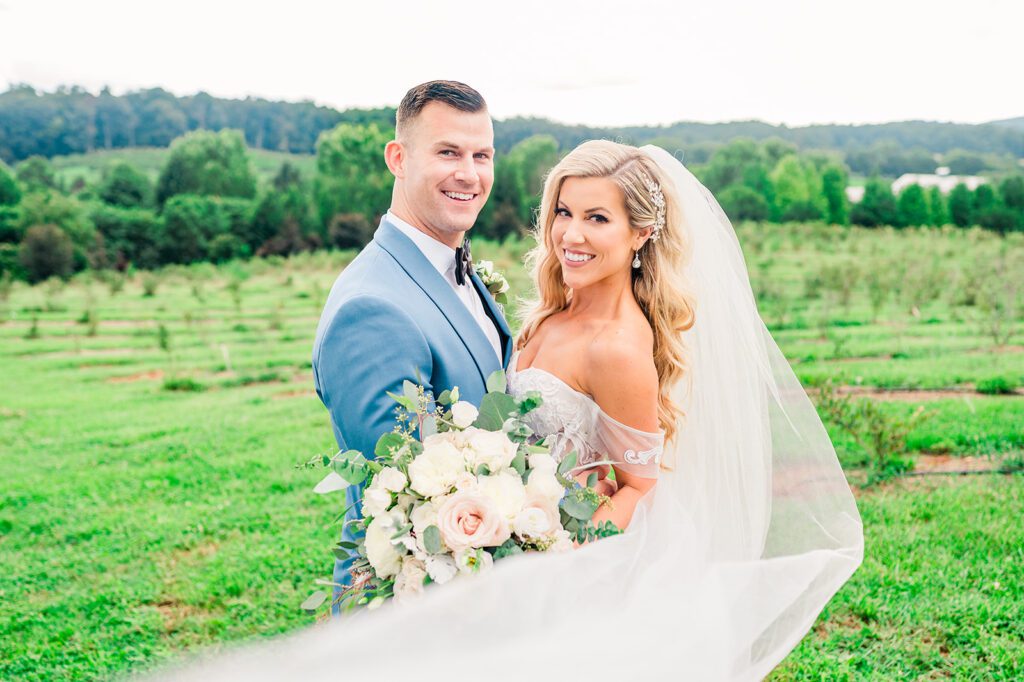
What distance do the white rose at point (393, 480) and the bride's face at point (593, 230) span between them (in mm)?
1306

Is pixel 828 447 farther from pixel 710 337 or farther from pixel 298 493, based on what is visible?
pixel 298 493

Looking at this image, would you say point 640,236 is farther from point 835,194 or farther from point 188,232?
point 835,194

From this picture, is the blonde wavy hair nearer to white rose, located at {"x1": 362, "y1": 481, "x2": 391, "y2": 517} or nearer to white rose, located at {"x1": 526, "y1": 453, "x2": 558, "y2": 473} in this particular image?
white rose, located at {"x1": 526, "y1": 453, "x2": 558, "y2": 473}

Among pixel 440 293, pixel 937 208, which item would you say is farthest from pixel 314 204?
pixel 440 293

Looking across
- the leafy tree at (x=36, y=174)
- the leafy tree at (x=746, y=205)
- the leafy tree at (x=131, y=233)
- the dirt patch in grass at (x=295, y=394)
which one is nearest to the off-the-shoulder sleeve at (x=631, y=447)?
the dirt patch in grass at (x=295, y=394)

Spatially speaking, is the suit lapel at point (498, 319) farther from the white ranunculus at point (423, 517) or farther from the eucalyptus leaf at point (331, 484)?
the white ranunculus at point (423, 517)

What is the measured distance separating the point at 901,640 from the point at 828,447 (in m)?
2.05

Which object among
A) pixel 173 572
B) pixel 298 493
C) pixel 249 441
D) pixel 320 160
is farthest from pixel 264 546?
pixel 320 160

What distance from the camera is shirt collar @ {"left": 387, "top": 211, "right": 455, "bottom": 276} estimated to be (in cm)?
322

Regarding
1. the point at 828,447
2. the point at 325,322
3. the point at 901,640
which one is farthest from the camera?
the point at 901,640

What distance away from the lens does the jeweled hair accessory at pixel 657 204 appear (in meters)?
3.37

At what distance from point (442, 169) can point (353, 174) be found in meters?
48.3

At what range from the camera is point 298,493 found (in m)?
7.96

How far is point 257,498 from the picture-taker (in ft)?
25.7
